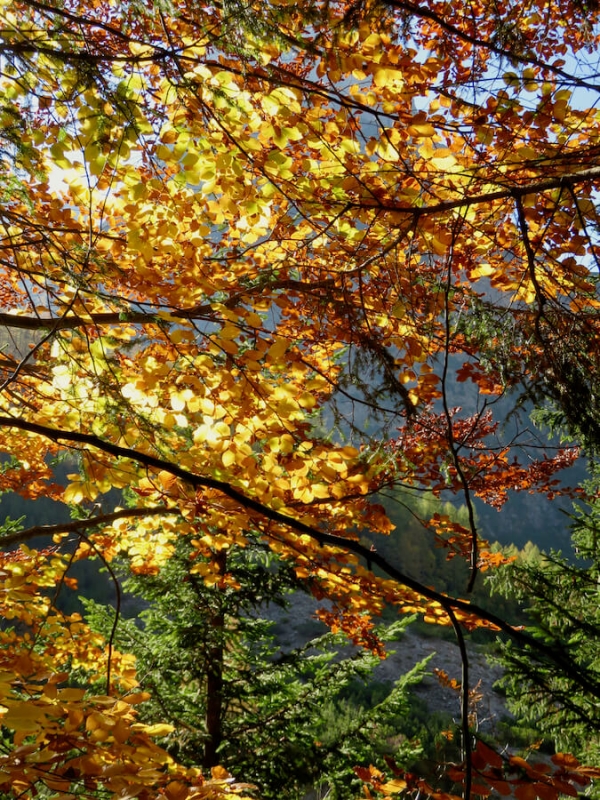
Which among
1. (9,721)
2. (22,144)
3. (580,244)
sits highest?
(580,244)

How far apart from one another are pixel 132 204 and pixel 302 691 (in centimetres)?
449

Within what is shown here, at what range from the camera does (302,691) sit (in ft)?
15.8

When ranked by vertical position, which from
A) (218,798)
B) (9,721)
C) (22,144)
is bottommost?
(218,798)

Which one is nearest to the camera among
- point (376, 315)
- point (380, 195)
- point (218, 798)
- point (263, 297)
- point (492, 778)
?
point (492, 778)

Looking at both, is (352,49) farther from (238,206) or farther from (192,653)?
(192,653)

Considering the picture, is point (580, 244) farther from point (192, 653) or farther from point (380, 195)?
point (192, 653)

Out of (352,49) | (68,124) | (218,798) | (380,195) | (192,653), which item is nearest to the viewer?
(218,798)

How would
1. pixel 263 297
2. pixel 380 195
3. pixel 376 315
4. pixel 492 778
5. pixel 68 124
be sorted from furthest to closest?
pixel 376 315 < pixel 263 297 < pixel 380 195 < pixel 68 124 < pixel 492 778

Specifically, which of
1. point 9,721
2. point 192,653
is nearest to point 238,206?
point 9,721

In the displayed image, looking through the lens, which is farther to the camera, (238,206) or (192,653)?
(192,653)

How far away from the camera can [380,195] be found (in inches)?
84.7

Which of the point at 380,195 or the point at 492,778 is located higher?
the point at 380,195

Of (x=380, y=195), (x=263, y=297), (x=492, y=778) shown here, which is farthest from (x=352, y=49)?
(x=492, y=778)

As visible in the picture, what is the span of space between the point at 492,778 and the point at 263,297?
1955 mm
